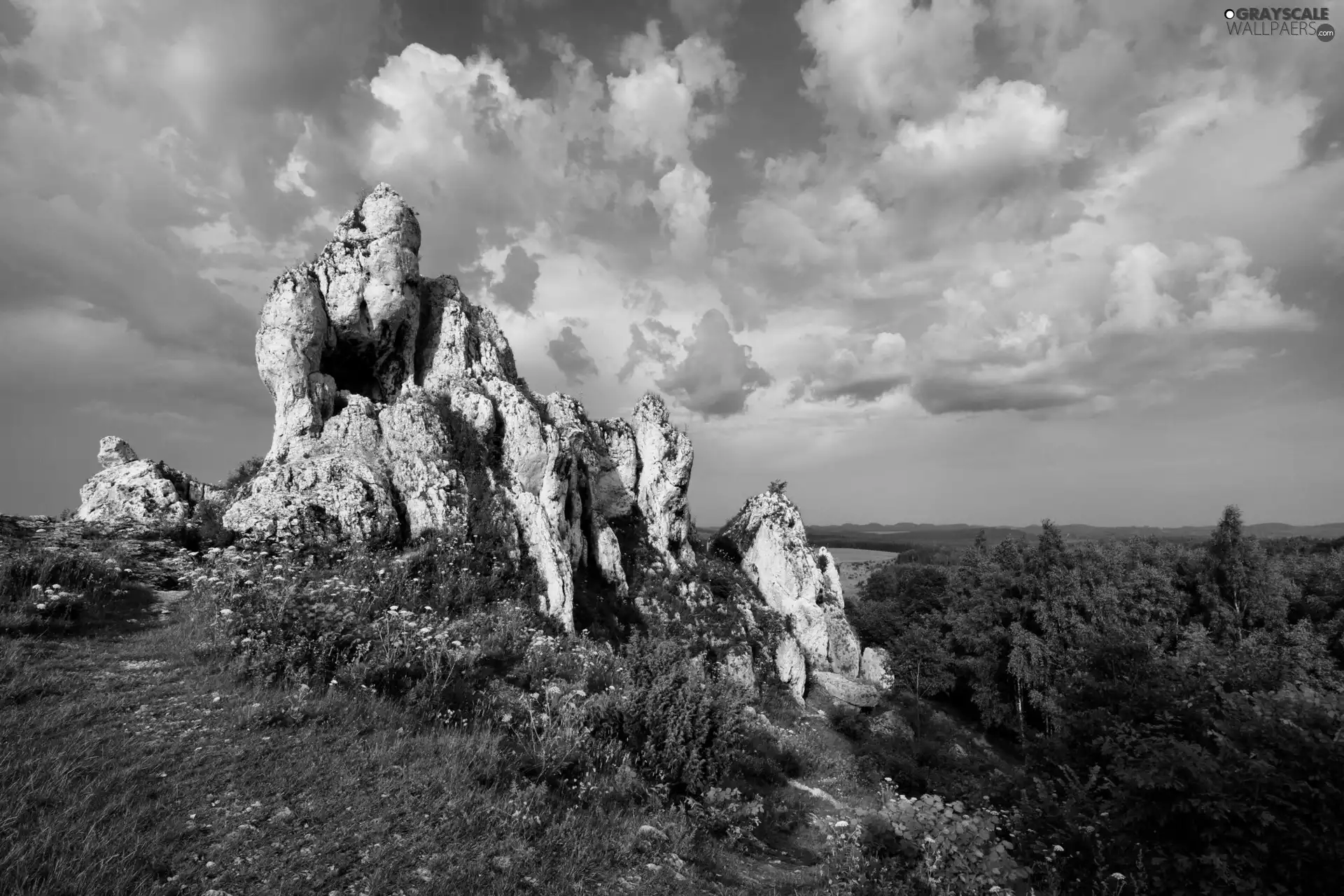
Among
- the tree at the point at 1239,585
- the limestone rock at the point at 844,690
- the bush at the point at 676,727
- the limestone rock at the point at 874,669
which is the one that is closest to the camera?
the bush at the point at 676,727

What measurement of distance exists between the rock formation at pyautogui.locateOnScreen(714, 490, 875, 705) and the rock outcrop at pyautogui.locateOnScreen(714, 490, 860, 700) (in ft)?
0.12

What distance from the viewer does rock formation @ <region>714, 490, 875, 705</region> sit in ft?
93.4

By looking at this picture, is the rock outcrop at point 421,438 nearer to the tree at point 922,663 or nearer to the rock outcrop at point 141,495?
the rock outcrop at point 141,495

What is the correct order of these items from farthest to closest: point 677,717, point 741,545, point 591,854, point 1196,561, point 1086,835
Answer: point 1196,561 → point 741,545 → point 677,717 → point 1086,835 → point 591,854

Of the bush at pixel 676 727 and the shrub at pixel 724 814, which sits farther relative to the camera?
the bush at pixel 676 727

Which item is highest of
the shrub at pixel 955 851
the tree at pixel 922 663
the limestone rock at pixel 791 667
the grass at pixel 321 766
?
the grass at pixel 321 766

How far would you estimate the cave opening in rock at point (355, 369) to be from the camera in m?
22.4

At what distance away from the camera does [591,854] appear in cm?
607

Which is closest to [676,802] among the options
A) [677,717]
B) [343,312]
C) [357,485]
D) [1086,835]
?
[677,717]

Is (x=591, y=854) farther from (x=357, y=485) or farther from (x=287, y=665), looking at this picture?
(x=357, y=485)

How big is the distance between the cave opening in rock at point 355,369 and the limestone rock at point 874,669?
93.5ft

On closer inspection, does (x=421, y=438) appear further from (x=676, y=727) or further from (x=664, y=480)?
(x=676, y=727)

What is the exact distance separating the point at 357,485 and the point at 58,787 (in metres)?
11.5

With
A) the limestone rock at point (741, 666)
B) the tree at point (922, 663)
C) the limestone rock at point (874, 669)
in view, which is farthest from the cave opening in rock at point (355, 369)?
the tree at point (922, 663)
